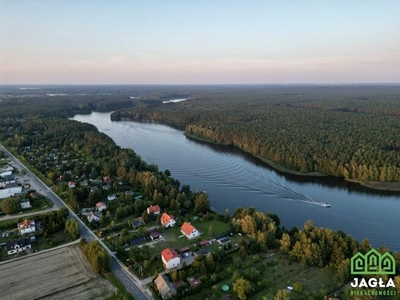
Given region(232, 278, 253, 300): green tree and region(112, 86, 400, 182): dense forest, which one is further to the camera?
region(112, 86, 400, 182): dense forest

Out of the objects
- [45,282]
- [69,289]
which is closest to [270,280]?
[69,289]

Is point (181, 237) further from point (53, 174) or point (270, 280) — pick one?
point (53, 174)

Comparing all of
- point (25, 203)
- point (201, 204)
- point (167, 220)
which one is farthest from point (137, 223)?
point (25, 203)

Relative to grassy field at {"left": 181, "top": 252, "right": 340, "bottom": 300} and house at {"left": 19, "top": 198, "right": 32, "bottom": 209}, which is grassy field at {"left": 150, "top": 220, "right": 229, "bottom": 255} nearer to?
grassy field at {"left": 181, "top": 252, "right": 340, "bottom": 300}

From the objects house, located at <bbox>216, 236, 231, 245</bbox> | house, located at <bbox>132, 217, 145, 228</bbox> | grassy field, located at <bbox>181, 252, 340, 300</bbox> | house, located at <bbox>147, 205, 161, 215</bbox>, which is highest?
house, located at <bbox>147, 205, 161, 215</bbox>

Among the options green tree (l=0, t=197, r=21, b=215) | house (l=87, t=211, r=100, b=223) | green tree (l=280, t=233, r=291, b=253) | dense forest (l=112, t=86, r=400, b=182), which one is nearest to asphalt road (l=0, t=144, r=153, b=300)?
house (l=87, t=211, r=100, b=223)

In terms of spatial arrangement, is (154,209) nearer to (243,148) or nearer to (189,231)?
(189,231)

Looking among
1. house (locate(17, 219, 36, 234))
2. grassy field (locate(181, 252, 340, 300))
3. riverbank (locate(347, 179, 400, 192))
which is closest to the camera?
grassy field (locate(181, 252, 340, 300))
